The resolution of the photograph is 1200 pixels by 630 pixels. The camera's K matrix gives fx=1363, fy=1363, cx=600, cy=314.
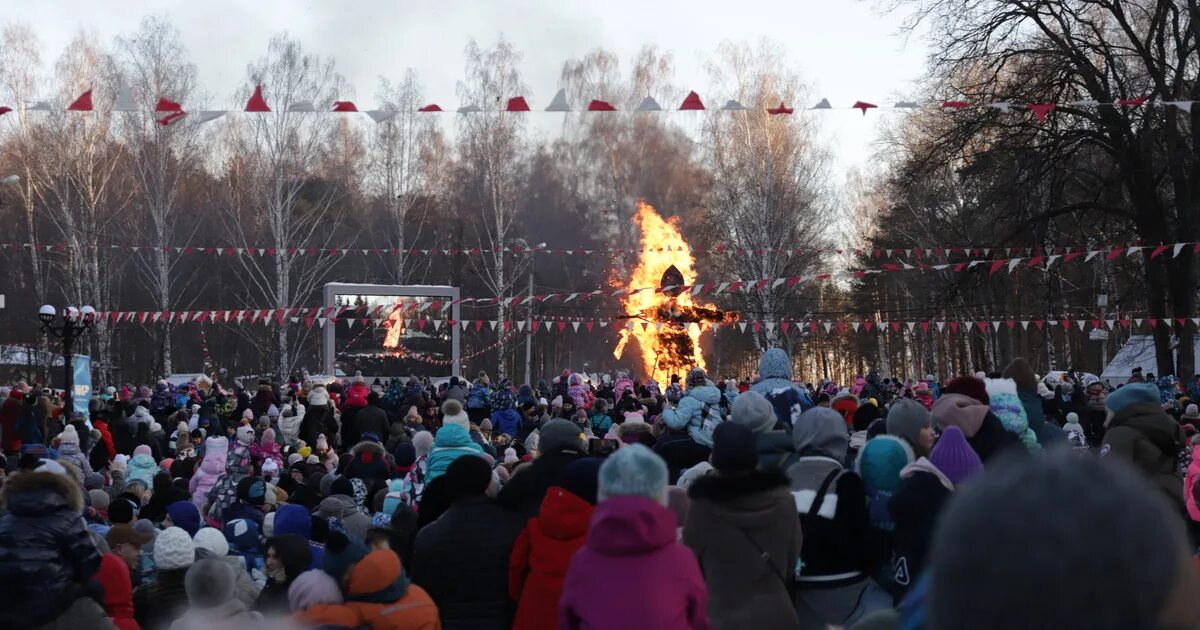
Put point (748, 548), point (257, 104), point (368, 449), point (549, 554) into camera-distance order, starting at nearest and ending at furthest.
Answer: point (748, 548), point (549, 554), point (368, 449), point (257, 104)

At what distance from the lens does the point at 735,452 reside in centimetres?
567

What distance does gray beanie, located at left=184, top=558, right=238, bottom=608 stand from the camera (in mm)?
5102

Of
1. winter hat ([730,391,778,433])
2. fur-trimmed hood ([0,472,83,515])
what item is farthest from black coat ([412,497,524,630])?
winter hat ([730,391,778,433])

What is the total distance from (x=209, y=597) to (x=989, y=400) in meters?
4.51

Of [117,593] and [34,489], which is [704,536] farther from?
[34,489]

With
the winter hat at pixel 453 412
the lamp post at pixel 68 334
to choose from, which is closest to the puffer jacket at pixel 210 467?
the winter hat at pixel 453 412

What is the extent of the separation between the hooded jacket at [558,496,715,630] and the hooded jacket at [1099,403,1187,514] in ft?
14.8

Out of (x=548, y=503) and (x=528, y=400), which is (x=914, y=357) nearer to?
(x=528, y=400)

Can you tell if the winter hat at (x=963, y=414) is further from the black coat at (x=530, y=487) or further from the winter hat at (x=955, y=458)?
the black coat at (x=530, y=487)

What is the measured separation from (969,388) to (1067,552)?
599 cm

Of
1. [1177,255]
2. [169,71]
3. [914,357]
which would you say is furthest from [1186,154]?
[914,357]

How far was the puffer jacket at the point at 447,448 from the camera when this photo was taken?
7906 mm

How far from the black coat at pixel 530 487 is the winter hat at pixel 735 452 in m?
0.76

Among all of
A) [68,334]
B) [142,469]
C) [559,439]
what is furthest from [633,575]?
[68,334]
